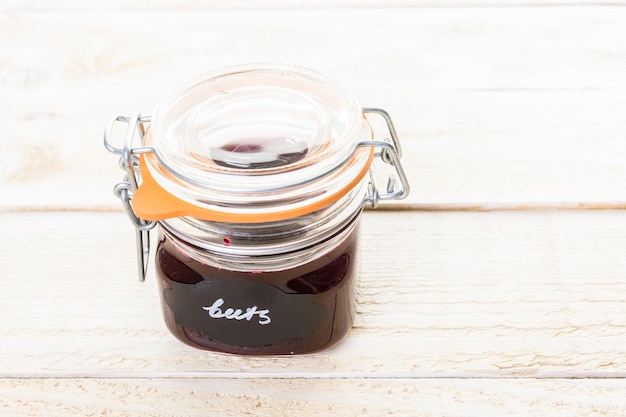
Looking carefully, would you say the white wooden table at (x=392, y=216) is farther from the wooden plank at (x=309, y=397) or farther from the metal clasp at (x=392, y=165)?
the metal clasp at (x=392, y=165)

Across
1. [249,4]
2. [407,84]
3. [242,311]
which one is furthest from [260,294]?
[249,4]

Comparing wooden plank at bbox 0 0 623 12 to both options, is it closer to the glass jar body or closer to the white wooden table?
the white wooden table

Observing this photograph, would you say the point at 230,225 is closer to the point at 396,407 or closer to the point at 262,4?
the point at 396,407

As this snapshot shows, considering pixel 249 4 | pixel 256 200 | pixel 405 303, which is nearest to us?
pixel 256 200

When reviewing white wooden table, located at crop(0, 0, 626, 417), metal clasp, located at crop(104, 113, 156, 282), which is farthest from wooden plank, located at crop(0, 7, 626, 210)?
metal clasp, located at crop(104, 113, 156, 282)

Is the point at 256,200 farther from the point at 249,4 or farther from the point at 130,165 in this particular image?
the point at 249,4

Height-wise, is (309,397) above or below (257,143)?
below

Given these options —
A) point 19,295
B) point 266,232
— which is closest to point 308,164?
point 266,232
